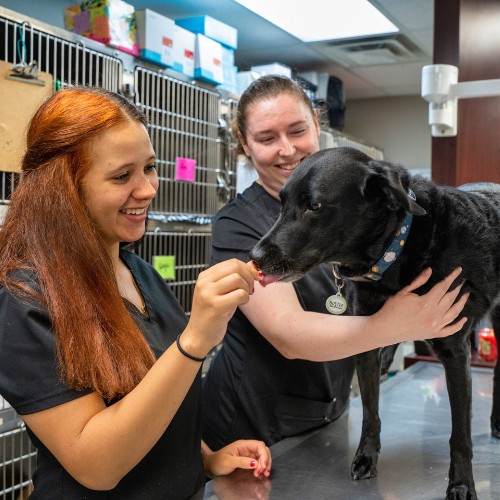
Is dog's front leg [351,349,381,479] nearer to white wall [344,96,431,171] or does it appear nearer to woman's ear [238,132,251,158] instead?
woman's ear [238,132,251,158]

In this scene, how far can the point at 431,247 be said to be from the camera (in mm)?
1023

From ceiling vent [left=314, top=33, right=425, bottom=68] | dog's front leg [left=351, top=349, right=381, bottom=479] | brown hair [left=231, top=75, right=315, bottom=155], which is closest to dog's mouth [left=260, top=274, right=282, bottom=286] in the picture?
dog's front leg [left=351, top=349, right=381, bottom=479]

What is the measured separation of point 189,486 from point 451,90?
1.41 metres

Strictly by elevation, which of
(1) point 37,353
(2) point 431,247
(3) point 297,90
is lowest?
(1) point 37,353

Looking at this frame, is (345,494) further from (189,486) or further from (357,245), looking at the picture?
(357,245)

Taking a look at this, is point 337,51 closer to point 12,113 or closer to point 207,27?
point 207,27

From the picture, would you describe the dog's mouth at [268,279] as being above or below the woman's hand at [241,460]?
above

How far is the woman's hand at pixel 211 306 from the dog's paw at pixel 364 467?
474 mm

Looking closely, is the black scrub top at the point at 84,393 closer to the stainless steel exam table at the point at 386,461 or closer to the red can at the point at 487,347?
the stainless steel exam table at the point at 386,461

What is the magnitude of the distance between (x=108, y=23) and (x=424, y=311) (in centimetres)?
173

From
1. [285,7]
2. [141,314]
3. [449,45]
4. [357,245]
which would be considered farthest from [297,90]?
[285,7]

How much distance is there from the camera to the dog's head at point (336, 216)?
3.25 feet

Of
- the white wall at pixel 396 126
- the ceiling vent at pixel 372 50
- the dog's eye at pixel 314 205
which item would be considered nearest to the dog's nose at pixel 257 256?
the dog's eye at pixel 314 205

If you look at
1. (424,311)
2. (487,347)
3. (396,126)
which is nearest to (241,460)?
(424,311)
